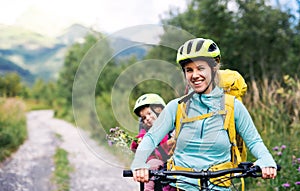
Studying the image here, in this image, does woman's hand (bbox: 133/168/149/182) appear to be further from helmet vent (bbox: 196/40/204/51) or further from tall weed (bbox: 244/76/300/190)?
tall weed (bbox: 244/76/300/190)

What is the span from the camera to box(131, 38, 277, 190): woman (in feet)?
10.5

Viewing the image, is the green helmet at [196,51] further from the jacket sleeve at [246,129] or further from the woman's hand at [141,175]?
the woman's hand at [141,175]

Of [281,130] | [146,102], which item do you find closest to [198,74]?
[146,102]

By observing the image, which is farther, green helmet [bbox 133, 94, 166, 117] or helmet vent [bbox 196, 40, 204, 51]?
green helmet [bbox 133, 94, 166, 117]

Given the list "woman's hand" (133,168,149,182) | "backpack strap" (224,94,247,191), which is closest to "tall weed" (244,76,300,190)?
"backpack strap" (224,94,247,191)

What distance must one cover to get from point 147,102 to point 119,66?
11.6 metres

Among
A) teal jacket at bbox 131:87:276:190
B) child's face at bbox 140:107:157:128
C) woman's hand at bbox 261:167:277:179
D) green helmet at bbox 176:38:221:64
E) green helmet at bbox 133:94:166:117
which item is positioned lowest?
woman's hand at bbox 261:167:277:179

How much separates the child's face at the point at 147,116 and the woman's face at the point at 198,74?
137 cm

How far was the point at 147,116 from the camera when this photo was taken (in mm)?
4594

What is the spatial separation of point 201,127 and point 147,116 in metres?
1.43

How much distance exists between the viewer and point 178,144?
327 centimetres

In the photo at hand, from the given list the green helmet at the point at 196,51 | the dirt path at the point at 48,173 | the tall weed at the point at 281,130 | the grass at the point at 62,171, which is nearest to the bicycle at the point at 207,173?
the green helmet at the point at 196,51

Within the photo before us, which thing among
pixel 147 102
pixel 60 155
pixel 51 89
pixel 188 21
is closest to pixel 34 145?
pixel 60 155

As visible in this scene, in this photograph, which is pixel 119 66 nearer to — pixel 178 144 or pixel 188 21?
pixel 188 21
